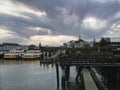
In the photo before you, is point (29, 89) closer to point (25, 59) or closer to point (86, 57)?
point (86, 57)

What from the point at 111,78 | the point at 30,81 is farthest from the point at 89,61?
the point at 30,81

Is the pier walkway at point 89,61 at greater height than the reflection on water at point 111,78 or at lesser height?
greater

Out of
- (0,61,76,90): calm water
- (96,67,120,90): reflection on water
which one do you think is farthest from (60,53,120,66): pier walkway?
(0,61,76,90): calm water

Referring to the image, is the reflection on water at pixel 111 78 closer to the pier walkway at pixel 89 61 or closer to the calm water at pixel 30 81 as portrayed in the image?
the pier walkway at pixel 89 61

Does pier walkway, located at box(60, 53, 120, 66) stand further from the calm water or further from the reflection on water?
the calm water

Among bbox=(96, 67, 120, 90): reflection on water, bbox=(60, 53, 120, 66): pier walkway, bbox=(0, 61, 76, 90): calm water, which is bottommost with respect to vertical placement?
bbox=(0, 61, 76, 90): calm water

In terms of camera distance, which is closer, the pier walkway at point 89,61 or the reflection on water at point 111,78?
the pier walkway at point 89,61

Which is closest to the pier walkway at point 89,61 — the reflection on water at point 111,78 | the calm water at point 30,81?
the reflection on water at point 111,78

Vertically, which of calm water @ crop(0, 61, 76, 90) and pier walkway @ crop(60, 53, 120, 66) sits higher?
pier walkway @ crop(60, 53, 120, 66)

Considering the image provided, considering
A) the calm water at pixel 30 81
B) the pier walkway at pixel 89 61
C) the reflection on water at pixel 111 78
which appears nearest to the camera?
the pier walkway at pixel 89 61

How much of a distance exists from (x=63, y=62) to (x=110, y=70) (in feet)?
33.5

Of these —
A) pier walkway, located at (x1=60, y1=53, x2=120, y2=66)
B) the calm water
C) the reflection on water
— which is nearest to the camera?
pier walkway, located at (x1=60, y1=53, x2=120, y2=66)

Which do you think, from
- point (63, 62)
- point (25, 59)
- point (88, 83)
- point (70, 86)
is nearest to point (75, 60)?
point (63, 62)

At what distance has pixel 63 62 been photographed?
36.7m
